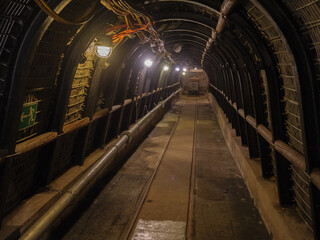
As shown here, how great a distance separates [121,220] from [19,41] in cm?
370

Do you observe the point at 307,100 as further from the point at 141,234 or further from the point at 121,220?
the point at 121,220

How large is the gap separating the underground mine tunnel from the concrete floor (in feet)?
0.11

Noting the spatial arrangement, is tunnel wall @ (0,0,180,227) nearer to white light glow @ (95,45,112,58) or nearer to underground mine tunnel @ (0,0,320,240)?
underground mine tunnel @ (0,0,320,240)

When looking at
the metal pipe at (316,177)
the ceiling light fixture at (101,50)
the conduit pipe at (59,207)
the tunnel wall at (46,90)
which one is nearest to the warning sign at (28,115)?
the tunnel wall at (46,90)

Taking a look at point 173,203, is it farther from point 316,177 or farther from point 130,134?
point 316,177

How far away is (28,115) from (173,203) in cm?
352

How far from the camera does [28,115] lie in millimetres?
4113

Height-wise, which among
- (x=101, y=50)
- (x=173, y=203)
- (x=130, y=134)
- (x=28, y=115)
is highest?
(x=101, y=50)

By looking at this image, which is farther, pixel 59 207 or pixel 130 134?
pixel 130 134

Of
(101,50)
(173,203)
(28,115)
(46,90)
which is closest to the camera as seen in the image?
(28,115)

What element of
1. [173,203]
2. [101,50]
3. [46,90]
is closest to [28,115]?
[46,90]

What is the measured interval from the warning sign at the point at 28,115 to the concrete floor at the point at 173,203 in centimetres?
209

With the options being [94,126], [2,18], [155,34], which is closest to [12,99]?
[2,18]

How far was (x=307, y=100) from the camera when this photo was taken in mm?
2799
